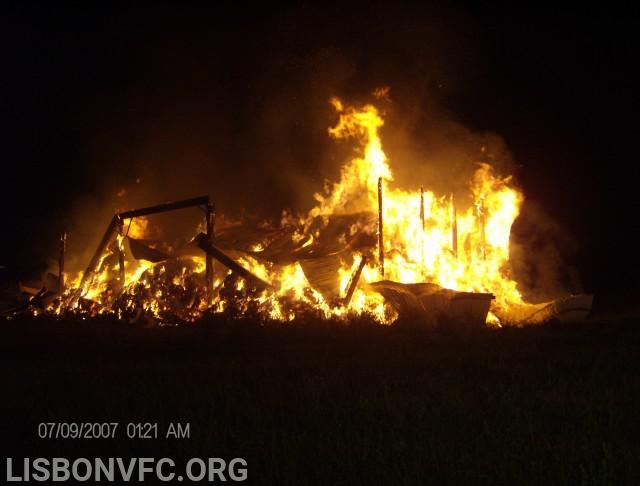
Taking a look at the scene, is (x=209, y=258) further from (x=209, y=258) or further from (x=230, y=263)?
(x=230, y=263)

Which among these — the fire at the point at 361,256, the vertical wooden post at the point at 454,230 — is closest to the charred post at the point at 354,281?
the fire at the point at 361,256

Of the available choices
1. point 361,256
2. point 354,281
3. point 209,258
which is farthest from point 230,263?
point 361,256

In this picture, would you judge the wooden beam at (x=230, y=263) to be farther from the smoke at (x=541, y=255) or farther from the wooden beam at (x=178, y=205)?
the smoke at (x=541, y=255)

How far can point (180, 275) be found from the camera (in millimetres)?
16703

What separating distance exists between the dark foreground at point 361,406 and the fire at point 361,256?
16.2ft

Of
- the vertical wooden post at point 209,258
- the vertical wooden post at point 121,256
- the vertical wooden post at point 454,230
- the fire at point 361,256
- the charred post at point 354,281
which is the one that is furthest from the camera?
the vertical wooden post at point 454,230

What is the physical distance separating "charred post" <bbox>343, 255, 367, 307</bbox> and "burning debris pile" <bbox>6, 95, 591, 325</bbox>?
0.13ft

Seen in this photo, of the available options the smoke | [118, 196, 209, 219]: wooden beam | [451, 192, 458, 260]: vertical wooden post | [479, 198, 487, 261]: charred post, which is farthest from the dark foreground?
the smoke

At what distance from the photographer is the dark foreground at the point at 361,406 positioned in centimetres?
427

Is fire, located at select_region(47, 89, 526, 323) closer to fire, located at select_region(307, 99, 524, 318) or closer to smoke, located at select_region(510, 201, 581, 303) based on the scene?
fire, located at select_region(307, 99, 524, 318)

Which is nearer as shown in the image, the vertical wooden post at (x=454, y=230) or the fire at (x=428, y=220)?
the fire at (x=428, y=220)

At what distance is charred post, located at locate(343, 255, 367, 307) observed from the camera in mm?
15082

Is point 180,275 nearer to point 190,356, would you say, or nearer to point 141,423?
point 190,356

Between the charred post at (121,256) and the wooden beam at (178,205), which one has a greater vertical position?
A: the wooden beam at (178,205)
